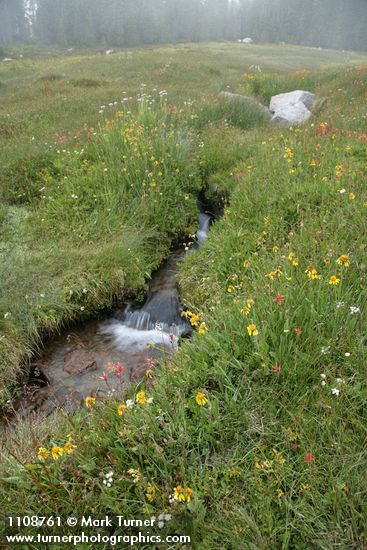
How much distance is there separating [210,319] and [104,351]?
2.54 m

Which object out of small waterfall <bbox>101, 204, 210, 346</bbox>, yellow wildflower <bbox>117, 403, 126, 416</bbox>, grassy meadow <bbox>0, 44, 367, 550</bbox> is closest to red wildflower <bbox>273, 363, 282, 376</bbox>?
grassy meadow <bbox>0, 44, 367, 550</bbox>

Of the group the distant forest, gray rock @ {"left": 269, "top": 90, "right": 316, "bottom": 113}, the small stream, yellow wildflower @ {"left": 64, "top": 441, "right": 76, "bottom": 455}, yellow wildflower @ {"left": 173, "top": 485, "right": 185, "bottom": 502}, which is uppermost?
the distant forest

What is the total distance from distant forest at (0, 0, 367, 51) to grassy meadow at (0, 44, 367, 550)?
98579 millimetres

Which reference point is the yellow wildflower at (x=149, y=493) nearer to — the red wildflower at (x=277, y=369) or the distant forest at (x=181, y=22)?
the red wildflower at (x=277, y=369)

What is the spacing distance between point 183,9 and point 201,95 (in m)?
127

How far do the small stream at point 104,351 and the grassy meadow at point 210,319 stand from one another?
303 mm

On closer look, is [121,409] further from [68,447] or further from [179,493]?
[179,493]

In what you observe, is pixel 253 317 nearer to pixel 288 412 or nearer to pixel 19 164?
pixel 288 412

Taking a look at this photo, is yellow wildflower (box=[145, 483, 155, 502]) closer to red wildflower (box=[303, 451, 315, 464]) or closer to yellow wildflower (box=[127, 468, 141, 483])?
yellow wildflower (box=[127, 468, 141, 483])

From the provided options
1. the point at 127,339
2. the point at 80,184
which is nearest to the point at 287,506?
the point at 127,339

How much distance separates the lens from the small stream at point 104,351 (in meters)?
4.93

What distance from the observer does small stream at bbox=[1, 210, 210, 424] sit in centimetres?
493

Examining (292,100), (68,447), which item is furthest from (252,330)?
(292,100)

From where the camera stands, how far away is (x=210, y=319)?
155 inches
